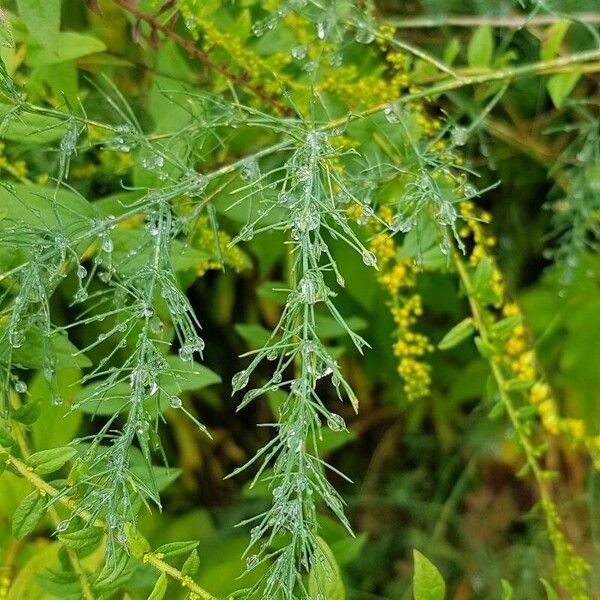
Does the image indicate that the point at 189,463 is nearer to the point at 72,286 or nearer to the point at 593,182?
the point at 72,286

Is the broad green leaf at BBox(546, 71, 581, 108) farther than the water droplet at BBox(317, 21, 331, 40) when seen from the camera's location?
Yes

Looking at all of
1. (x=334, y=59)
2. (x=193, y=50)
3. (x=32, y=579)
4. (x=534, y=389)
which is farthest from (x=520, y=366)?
(x=32, y=579)

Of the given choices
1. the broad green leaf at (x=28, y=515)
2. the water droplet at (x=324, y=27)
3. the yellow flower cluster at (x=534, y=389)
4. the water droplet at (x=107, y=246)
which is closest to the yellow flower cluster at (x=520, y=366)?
the yellow flower cluster at (x=534, y=389)

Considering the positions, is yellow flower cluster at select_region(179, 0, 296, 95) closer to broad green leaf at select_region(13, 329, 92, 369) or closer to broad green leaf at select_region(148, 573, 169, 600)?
broad green leaf at select_region(13, 329, 92, 369)

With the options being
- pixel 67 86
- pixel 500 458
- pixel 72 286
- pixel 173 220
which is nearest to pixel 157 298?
pixel 173 220

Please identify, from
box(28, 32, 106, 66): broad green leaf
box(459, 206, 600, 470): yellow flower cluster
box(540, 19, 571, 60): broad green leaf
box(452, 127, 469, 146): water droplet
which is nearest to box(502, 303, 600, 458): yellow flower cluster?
box(459, 206, 600, 470): yellow flower cluster

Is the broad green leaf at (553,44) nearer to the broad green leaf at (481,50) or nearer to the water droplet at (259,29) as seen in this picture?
the broad green leaf at (481,50)
